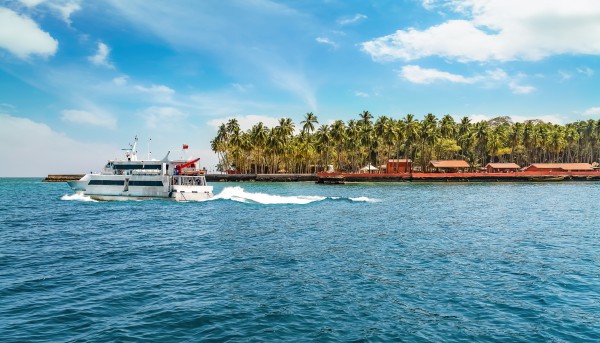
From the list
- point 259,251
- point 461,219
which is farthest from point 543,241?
point 259,251

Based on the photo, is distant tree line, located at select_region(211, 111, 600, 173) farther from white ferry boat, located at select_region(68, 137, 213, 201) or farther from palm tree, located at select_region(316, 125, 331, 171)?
white ferry boat, located at select_region(68, 137, 213, 201)

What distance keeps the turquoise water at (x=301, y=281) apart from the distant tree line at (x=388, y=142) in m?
93.4

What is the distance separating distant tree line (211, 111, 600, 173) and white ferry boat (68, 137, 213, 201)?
69780 millimetres

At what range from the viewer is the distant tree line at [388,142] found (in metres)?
125

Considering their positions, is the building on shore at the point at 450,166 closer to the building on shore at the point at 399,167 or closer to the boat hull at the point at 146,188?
the building on shore at the point at 399,167

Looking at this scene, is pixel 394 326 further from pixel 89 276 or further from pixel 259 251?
pixel 89 276

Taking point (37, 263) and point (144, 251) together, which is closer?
point (37, 263)

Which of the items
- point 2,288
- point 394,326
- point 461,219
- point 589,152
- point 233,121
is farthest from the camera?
point 589,152

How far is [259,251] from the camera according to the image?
74.4 ft

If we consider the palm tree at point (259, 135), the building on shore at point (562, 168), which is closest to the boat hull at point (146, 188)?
the palm tree at point (259, 135)

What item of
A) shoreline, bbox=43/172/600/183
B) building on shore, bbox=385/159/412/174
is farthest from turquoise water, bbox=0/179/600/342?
building on shore, bbox=385/159/412/174

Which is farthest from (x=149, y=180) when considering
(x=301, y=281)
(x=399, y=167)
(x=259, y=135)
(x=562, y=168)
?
(x=562, y=168)

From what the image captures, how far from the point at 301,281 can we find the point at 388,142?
362 ft

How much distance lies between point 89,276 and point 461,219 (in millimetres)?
30029
